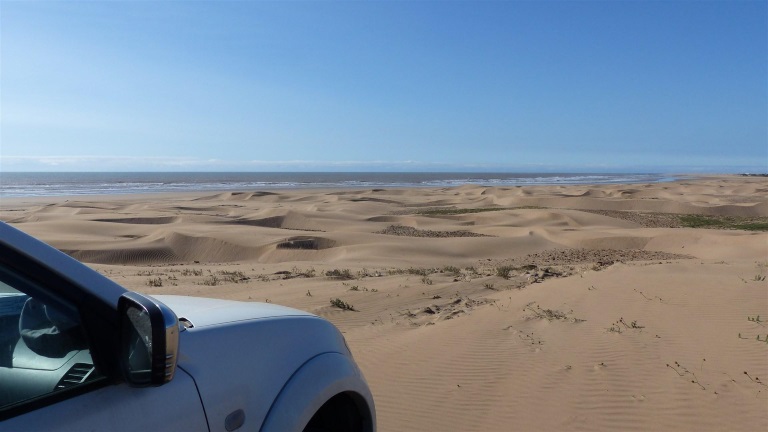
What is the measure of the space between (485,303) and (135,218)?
68.7ft

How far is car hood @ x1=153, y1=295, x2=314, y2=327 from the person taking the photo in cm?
234

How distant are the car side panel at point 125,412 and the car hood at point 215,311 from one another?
0.35 metres

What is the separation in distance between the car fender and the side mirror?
618 millimetres

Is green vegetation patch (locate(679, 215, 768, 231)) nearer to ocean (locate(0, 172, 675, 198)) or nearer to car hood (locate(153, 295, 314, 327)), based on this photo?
car hood (locate(153, 295, 314, 327))

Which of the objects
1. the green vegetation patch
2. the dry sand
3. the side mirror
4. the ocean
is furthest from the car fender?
the ocean

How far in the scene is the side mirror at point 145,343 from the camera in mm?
1704

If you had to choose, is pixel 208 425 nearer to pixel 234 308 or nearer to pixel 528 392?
pixel 234 308

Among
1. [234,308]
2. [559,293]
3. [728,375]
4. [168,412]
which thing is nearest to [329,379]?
[234,308]

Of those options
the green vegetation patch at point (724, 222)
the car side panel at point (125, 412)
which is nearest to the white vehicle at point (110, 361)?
the car side panel at point (125, 412)

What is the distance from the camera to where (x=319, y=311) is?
8.65 m

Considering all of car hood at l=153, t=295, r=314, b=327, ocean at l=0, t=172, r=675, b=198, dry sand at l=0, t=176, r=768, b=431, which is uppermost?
car hood at l=153, t=295, r=314, b=327

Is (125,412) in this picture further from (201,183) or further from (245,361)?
(201,183)

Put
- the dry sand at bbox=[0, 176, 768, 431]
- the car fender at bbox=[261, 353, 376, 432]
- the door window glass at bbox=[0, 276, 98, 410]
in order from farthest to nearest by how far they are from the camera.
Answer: the dry sand at bbox=[0, 176, 768, 431]
the car fender at bbox=[261, 353, 376, 432]
the door window glass at bbox=[0, 276, 98, 410]

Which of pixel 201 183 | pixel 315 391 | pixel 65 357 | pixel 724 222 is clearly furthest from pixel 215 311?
pixel 201 183
